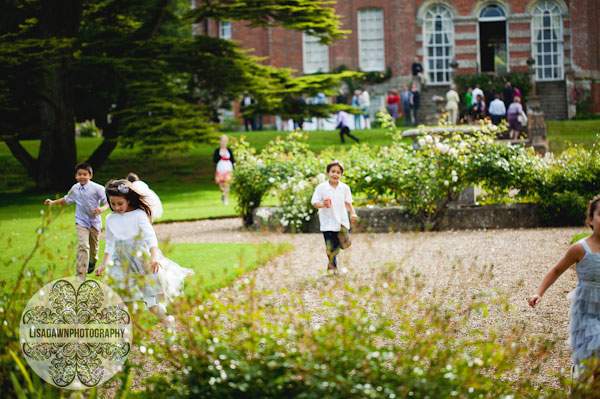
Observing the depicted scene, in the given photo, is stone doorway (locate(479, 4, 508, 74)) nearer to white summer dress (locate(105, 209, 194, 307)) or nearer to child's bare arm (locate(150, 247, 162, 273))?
white summer dress (locate(105, 209, 194, 307))

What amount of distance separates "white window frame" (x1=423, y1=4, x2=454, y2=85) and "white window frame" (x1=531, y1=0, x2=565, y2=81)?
368 cm

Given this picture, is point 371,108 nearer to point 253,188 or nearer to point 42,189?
point 42,189

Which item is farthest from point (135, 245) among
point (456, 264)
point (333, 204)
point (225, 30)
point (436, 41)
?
point (225, 30)

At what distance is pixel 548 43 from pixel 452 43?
429cm

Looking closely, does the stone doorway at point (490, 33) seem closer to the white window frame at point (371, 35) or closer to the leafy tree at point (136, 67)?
the white window frame at point (371, 35)

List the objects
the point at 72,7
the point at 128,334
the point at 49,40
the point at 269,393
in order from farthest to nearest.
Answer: the point at 72,7, the point at 49,40, the point at 128,334, the point at 269,393

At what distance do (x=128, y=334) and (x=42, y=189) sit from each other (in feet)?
66.9

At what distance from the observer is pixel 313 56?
116ft

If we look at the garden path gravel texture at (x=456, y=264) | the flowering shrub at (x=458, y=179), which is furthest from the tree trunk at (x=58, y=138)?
the flowering shrub at (x=458, y=179)

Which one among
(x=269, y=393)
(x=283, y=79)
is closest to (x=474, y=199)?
(x=283, y=79)

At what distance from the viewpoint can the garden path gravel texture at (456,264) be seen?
585 centimetres

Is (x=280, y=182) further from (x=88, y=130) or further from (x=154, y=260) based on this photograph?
(x=88, y=130)

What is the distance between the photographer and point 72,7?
22.7 metres

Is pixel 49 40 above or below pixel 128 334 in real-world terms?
above
